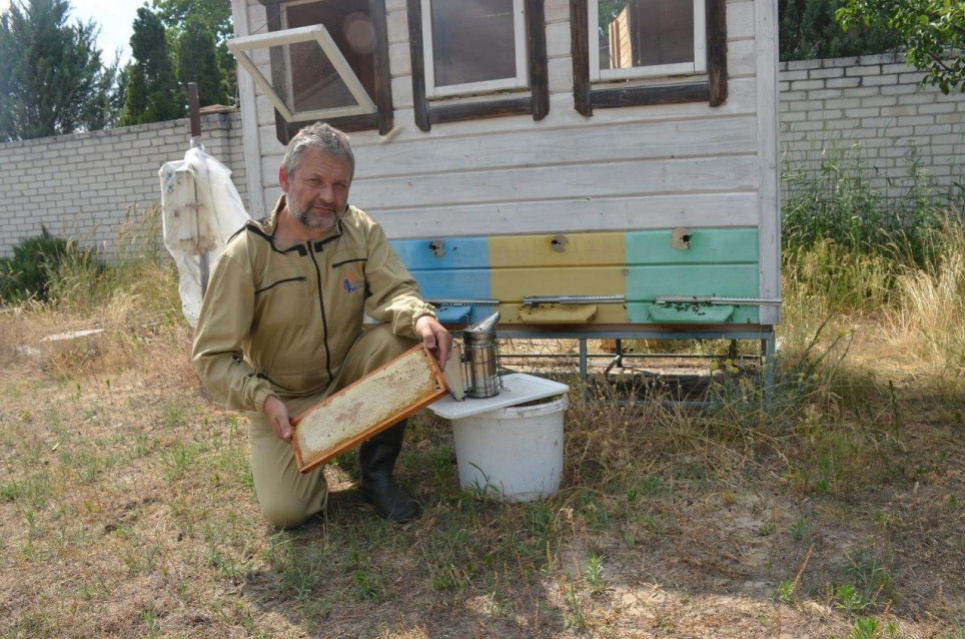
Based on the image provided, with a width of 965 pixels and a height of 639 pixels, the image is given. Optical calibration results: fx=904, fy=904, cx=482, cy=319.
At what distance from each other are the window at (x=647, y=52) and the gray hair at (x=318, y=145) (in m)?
1.52

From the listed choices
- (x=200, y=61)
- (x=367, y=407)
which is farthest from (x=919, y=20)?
(x=200, y=61)

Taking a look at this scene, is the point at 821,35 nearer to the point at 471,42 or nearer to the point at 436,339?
the point at 471,42

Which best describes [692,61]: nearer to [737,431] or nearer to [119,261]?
[737,431]

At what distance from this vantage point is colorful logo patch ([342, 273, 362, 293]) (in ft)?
12.9

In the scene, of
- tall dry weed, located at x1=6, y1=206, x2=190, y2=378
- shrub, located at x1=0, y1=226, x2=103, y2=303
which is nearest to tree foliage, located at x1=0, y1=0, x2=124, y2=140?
shrub, located at x1=0, y1=226, x2=103, y2=303

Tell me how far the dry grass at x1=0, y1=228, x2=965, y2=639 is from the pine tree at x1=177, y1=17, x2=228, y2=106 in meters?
17.0

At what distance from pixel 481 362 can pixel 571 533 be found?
81cm

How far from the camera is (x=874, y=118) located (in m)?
9.35

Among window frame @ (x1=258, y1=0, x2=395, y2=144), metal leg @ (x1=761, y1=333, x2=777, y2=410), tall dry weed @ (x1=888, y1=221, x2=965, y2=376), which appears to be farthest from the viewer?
tall dry weed @ (x1=888, y1=221, x2=965, y2=376)

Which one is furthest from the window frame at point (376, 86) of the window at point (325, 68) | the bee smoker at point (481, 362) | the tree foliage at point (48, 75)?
the tree foliage at point (48, 75)

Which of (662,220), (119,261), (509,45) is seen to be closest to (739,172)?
(662,220)

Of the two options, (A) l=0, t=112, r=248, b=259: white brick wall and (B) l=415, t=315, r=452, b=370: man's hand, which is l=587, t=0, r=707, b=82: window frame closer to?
(B) l=415, t=315, r=452, b=370: man's hand

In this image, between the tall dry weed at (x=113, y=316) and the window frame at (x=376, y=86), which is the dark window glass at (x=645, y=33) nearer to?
the window frame at (x=376, y=86)

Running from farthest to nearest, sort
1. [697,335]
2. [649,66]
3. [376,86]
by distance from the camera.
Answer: [376,86] < [697,335] < [649,66]
